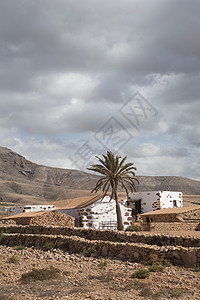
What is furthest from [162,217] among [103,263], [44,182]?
[44,182]

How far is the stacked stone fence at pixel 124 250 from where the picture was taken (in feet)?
41.5

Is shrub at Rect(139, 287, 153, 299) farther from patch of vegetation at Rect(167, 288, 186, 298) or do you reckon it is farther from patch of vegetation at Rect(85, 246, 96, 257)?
patch of vegetation at Rect(85, 246, 96, 257)

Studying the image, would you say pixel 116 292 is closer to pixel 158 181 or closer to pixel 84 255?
pixel 84 255

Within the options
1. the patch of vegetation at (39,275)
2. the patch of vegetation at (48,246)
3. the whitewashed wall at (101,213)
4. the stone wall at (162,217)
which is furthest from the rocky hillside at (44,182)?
the patch of vegetation at (39,275)

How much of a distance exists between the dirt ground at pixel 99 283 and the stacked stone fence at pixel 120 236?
8.02ft

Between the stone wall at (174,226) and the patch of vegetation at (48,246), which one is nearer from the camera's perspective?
the patch of vegetation at (48,246)

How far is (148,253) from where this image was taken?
13.4 m

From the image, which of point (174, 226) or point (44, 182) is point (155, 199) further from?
point (44, 182)

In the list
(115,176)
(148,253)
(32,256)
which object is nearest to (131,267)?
(148,253)

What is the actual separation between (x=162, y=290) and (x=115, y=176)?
20.1 m

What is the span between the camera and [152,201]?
38.9m

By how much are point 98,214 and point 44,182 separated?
108975 millimetres

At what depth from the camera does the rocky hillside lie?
4144 inches

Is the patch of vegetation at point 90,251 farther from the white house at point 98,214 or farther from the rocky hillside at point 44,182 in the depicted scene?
the rocky hillside at point 44,182
